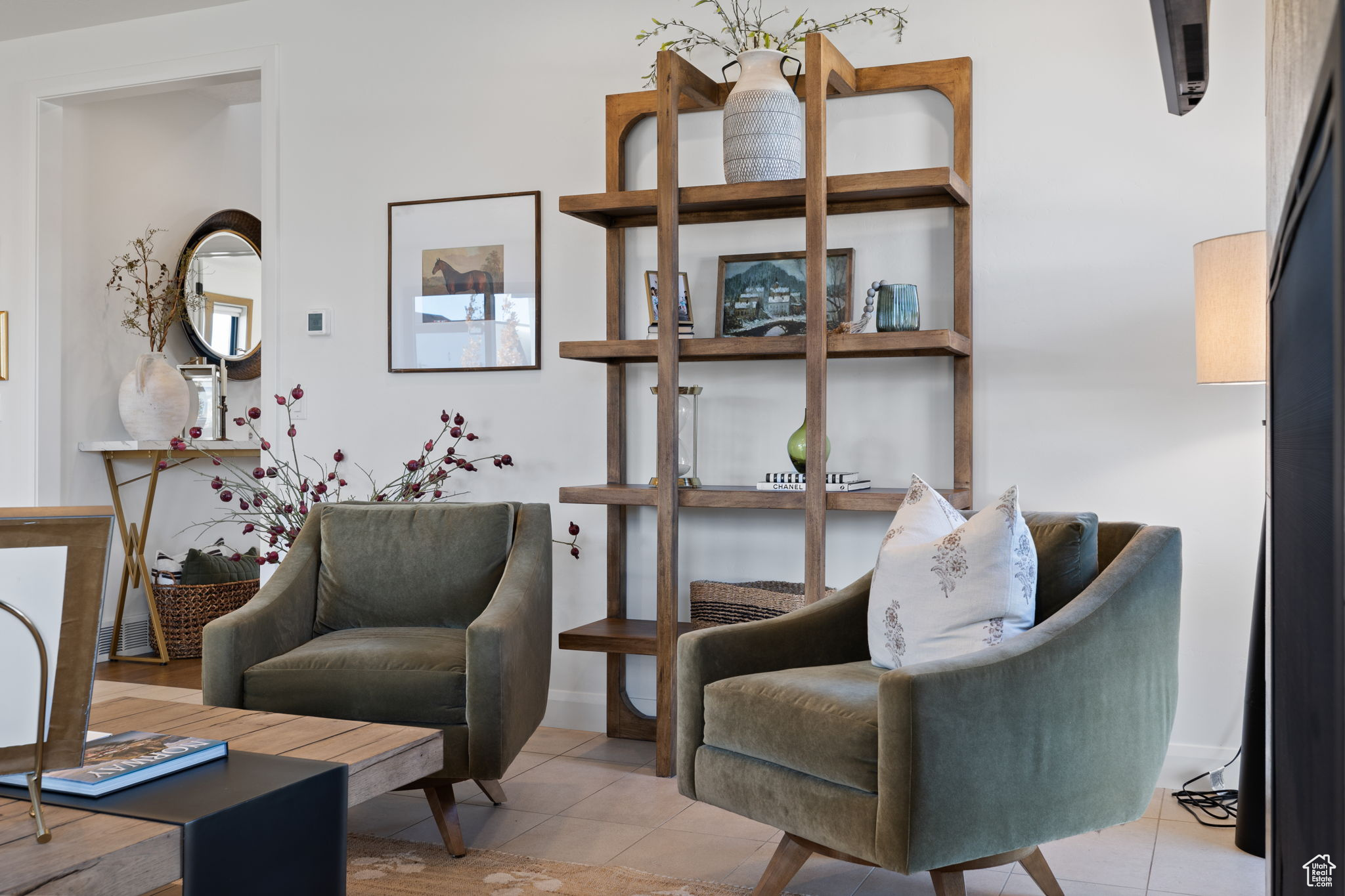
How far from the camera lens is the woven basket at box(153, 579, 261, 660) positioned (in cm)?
488

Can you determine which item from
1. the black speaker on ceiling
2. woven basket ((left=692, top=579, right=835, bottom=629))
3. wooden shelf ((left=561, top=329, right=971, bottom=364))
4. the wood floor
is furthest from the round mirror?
the black speaker on ceiling

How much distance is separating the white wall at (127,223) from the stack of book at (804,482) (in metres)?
3.05

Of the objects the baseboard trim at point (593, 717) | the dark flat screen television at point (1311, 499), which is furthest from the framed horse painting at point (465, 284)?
the dark flat screen television at point (1311, 499)

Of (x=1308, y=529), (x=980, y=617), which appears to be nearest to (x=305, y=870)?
(x=980, y=617)

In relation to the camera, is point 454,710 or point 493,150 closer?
point 454,710

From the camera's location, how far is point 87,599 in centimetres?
132

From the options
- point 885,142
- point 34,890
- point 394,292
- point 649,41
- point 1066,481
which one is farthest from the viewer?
point 394,292

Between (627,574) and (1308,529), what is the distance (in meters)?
3.24

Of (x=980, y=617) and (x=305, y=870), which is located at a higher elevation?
(x=980, y=617)

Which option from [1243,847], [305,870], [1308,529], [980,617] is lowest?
[1243,847]

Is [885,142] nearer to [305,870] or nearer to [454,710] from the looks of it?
[454,710]

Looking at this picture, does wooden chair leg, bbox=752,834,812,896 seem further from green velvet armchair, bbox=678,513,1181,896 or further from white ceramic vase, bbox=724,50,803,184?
white ceramic vase, bbox=724,50,803,184

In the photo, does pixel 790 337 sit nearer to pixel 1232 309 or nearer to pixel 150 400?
pixel 1232 309

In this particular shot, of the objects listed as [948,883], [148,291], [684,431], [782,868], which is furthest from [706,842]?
[148,291]
